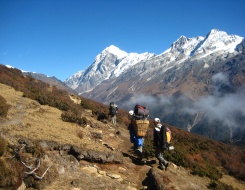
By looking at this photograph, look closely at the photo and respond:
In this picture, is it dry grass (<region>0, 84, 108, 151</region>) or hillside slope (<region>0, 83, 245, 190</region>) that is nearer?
hillside slope (<region>0, 83, 245, 190</region>)

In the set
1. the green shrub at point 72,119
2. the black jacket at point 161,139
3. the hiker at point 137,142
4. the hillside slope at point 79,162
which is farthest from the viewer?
the green shrub at point 72,119

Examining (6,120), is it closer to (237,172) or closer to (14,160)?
(14,160)

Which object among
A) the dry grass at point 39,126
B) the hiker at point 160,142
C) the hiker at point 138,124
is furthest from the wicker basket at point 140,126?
the dry grass at point 39,126

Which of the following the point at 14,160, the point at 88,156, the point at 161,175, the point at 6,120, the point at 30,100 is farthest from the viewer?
the point at 30,100

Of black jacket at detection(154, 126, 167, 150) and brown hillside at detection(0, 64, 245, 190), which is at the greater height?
black jacket at detection(154, 126, 167, 150)

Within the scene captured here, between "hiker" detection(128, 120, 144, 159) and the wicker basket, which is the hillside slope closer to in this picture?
"hiker" detection(128, 120, 144, 159)

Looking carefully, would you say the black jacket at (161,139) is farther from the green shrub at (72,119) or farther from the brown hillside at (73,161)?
the green shrub at (72,119)

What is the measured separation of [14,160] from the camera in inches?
370

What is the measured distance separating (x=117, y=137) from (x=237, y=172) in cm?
868

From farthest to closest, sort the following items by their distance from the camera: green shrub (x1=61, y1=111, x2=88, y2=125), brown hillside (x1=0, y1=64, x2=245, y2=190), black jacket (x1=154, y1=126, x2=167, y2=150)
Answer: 1. green shrub (x1=61, y1=111, x2=88, y2=125)
2. black jacket (x1=154, y1=126, x2=167, y2=150)
3. brown hillside (x1=0, y1=64, x2=245, y2=190)

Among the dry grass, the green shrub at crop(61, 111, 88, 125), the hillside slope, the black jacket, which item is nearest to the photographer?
the hillside slope

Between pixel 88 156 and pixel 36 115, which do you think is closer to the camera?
pixel 88 156

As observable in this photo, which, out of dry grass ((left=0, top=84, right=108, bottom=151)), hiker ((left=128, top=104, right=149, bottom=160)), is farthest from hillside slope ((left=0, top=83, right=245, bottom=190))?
hiker ((left=128, top=104, right=149, bottom=160))

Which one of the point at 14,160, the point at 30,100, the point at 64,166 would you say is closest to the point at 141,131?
the point at 64,166
